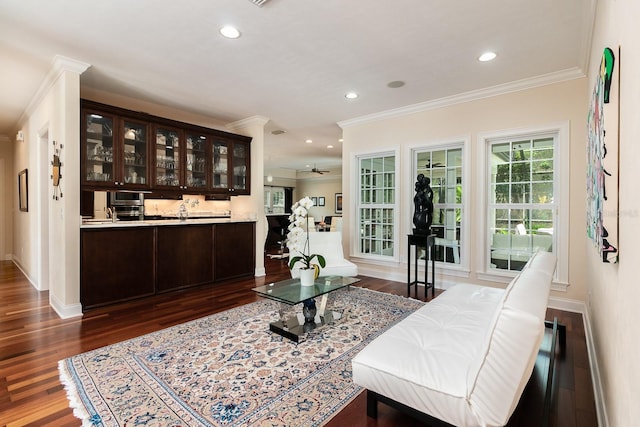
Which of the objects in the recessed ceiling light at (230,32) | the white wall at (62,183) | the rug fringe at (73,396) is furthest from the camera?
the white wall at (62,183)

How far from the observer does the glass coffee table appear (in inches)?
107

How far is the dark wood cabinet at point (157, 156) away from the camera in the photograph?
374cm

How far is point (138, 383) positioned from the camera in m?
2.05

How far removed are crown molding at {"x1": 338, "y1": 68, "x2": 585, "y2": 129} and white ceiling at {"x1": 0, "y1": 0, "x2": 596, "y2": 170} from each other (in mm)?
61

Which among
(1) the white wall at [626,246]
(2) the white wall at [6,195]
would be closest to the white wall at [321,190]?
(2) the white wall at [6,195]

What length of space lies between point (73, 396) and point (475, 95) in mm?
4892

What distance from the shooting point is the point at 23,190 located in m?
5.35

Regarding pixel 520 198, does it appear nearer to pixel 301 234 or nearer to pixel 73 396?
pixel 301 234

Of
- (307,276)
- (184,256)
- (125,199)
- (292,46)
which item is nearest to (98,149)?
(125,199)

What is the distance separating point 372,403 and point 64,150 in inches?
151

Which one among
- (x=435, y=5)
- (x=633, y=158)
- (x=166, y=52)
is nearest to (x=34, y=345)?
(x=166, y=52)

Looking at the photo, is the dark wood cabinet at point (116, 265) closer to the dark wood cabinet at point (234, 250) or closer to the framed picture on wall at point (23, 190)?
the dark wood cabinet at point (234, 250)

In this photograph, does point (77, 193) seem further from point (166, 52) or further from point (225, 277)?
point (225, 277)

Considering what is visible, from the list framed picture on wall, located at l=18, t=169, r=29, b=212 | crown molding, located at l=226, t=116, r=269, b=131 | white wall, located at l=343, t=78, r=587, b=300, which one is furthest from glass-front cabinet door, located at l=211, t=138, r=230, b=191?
framed picture on wall, located at l=18, t=169, r=29, b=212
